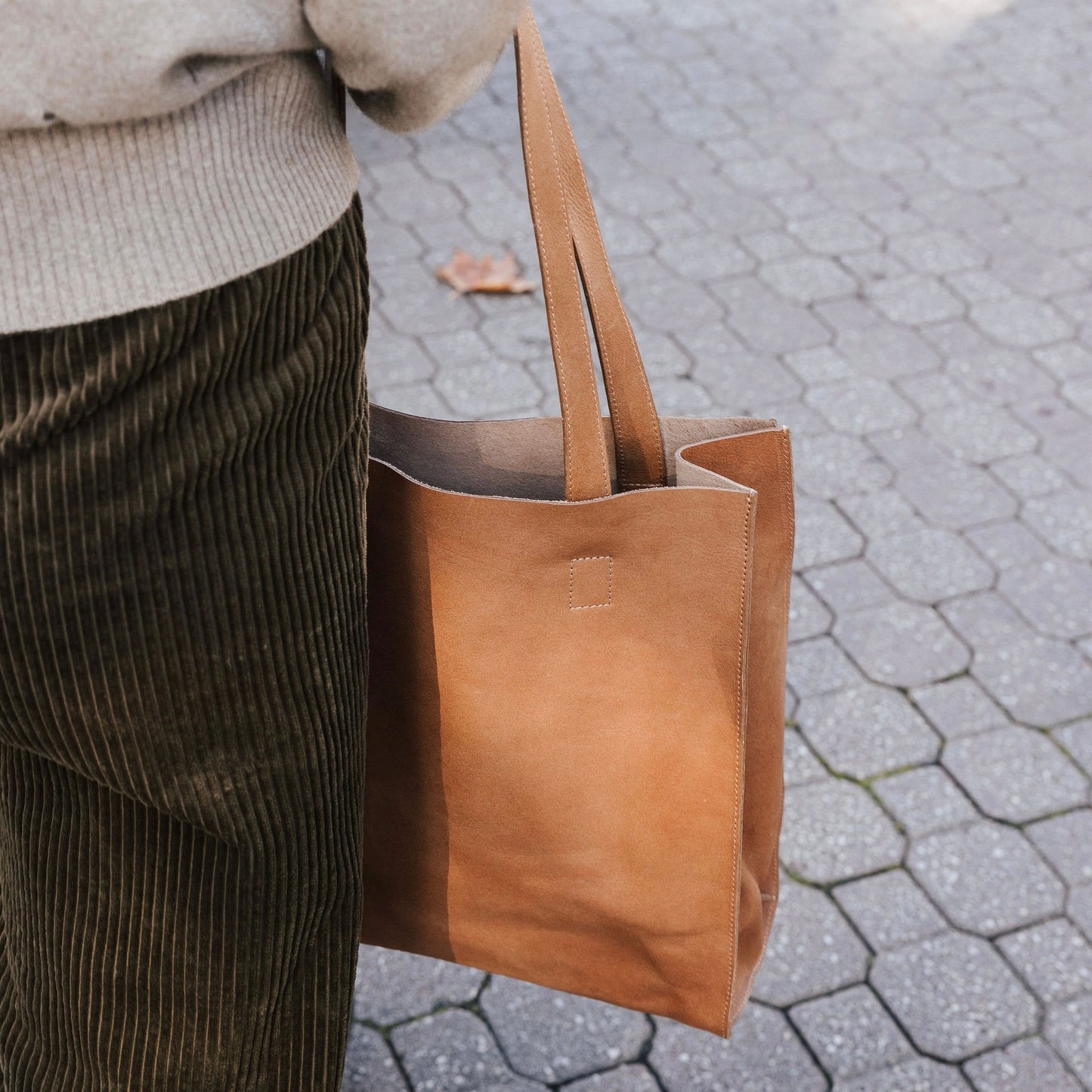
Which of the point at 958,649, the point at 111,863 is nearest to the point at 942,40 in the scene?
the point at 958,649

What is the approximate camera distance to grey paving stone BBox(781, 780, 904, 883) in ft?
6.87

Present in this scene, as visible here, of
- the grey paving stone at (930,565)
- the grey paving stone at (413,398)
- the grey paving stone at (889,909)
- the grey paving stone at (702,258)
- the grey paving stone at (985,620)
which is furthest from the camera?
the grey paving stone at (702,258)

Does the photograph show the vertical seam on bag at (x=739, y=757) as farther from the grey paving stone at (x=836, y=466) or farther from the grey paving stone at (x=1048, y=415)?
the grey paving stone at (x=1048, y=415)

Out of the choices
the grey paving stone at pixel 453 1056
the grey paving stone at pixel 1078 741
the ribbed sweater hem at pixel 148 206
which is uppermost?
the ribbed sweater hem at pixel 148 206

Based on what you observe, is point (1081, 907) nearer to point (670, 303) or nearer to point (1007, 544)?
point (1007, 544)

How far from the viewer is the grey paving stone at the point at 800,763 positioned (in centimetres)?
224

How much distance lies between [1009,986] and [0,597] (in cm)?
158

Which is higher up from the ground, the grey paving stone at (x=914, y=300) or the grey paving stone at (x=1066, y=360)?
the grey paving stone at (x=914, y=300)

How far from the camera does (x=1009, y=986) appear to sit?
6.27ft

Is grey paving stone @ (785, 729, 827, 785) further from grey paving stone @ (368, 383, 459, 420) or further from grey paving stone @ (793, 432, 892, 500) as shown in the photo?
grey paving stone @ (368, 383, 459, 420)

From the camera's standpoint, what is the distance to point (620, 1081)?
1791mm

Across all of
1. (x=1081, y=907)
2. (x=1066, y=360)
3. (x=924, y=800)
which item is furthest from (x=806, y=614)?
(x=1066, y=360)

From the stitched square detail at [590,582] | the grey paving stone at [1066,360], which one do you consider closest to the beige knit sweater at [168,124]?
the stitched square detail at [590,582]

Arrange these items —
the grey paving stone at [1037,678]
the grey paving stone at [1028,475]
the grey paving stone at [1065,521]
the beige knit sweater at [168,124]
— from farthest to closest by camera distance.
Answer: the grey paving stone at [1028,475] → the grey paving stone at [1065,521] → the grey paving stone at [1037,678] → the beige knit sweater at [168,124]
